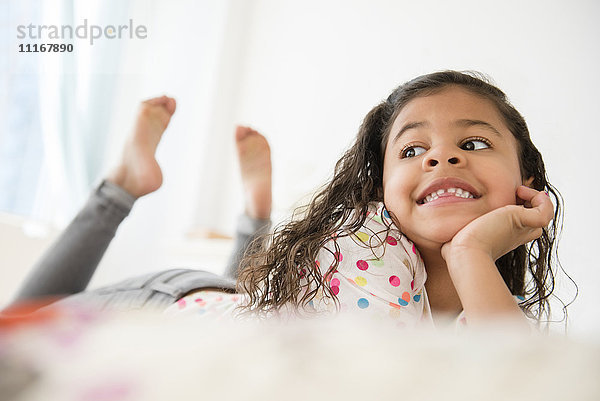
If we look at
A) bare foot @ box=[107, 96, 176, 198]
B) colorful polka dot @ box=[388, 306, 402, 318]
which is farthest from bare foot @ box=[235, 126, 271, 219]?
colorful polka dot @ box=[388, 306, 402, 318]

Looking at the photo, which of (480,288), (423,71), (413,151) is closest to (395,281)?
(480,288)

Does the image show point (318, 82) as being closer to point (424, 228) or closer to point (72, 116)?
point (72, 116)

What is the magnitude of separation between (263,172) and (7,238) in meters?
0.94

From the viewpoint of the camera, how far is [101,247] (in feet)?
3.92

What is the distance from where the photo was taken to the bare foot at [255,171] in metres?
1.47

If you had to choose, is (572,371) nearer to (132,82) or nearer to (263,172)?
(263,172)

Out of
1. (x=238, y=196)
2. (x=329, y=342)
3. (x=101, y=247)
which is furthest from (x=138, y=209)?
(x=329, y=342)

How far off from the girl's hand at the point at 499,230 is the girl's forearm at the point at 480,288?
15 mm

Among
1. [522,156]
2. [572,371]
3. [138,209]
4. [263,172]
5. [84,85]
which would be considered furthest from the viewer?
[138,209]

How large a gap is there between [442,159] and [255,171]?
77cm

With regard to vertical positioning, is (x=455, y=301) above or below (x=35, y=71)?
below

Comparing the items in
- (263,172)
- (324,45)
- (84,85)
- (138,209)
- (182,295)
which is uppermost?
(324,45)

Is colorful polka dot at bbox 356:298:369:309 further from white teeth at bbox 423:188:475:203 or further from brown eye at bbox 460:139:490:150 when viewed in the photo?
brown eye at bbox 460:139:490:150

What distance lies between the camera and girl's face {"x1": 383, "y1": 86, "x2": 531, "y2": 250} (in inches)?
30.7
